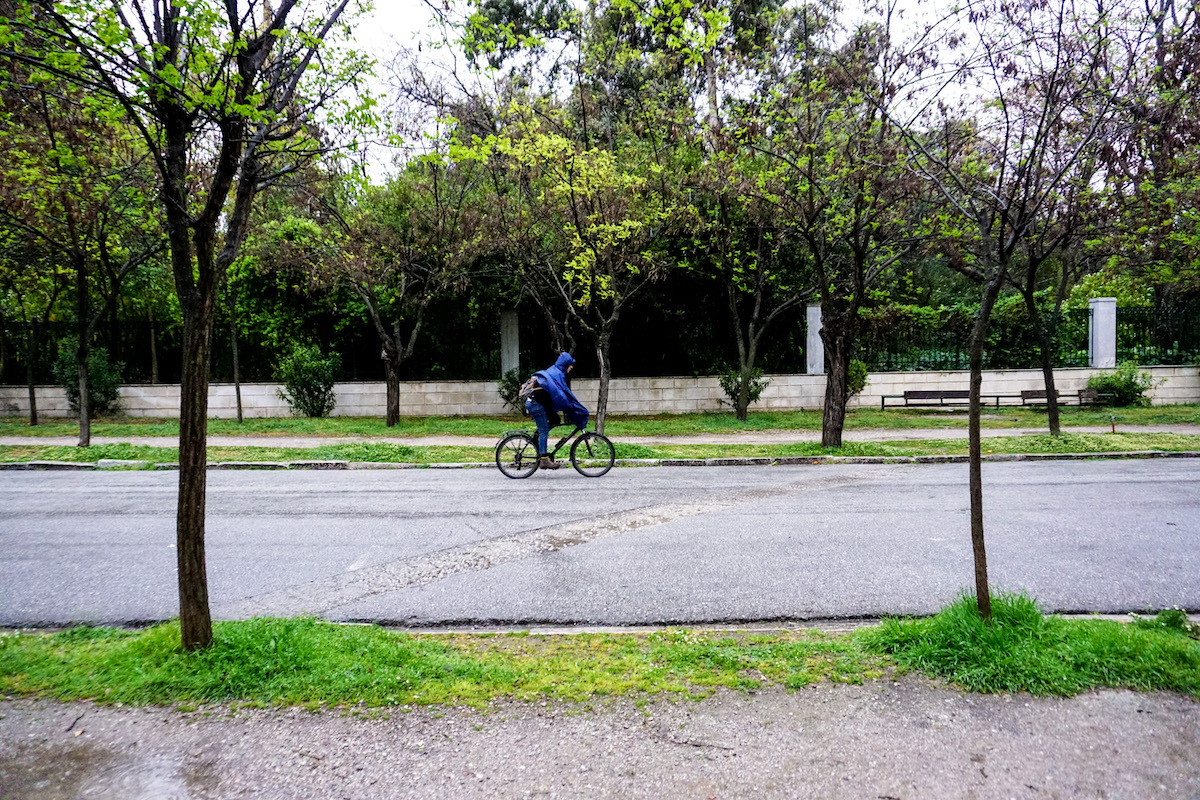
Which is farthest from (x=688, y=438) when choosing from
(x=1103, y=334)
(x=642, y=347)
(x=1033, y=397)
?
(x=1103, y=334)

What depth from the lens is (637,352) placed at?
22734mm

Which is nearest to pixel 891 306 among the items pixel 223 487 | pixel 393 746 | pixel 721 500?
pixel 721 500

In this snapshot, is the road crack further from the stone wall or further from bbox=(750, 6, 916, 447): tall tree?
the stone wall

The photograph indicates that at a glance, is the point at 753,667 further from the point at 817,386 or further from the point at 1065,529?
the point at 817,386

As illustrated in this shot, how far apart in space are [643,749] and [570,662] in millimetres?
972

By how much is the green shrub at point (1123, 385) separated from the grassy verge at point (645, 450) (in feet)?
22.9

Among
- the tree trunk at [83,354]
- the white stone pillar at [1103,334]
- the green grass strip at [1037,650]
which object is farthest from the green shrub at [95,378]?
the white stone pillar at [1103,334]

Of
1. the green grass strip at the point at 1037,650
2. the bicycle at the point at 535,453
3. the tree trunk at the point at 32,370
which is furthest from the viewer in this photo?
the tree trunk at the point at 32,370

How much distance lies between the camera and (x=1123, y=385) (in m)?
21.2

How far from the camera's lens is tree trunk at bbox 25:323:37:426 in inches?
801

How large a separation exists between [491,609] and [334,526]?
3.53 meters

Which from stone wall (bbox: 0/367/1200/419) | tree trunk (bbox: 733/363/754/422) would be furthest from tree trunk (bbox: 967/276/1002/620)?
stone wall (bbox: 0/367/1200/419)

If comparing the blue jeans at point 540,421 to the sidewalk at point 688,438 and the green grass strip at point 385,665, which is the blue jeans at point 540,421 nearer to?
the sidewalk at point 688,438

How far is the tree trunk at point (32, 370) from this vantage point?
20344 millimetres
